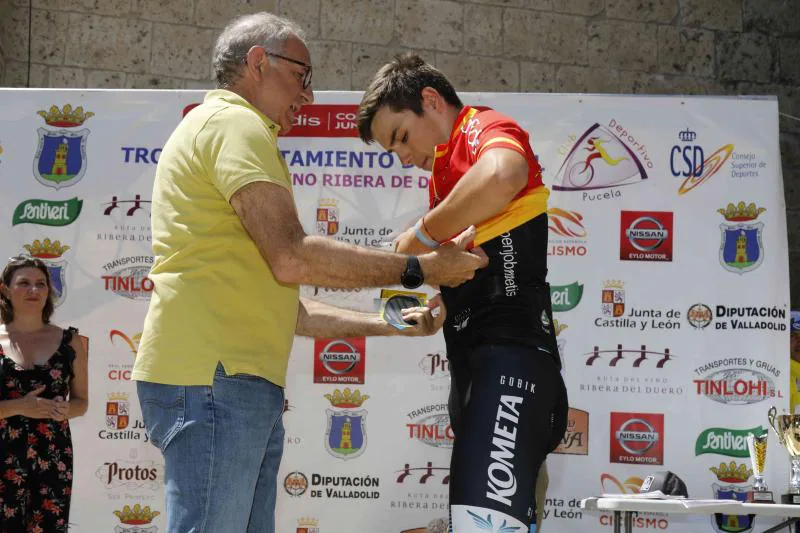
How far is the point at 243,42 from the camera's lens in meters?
2.38

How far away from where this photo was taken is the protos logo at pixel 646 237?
4734mm

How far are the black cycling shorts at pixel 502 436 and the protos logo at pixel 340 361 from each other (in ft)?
8.36

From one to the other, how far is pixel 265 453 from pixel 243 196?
61 cm

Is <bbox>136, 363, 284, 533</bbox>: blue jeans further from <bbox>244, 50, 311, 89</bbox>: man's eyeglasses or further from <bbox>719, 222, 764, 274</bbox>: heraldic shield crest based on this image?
<bbox>719, 222, 764, 274</bbox>: heraldic shield crest

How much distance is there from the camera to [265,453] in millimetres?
2217

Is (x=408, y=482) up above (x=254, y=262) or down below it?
below

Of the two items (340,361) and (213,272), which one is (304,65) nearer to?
(213,272)

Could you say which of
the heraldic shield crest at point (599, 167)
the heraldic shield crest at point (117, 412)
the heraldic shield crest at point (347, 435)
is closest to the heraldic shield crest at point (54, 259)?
the heraldic shield crest at point (117, 412)

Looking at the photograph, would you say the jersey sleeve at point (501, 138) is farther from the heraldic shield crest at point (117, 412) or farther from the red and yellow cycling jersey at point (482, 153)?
the heraldic shield crest at point (117, 412)

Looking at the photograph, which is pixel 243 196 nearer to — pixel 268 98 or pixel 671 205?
pixel 268 98

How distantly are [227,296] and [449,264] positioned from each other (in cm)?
52

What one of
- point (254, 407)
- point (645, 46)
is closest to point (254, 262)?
point (254, 407)

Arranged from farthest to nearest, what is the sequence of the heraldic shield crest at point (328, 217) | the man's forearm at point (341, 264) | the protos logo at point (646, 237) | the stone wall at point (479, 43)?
the stone wall at point (479, 43)
the heraldic shield crest at point (328, 217)
the protos logo at point (646, 237)
the man's forearm at point (341, 264)

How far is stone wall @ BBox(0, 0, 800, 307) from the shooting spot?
258 inches
